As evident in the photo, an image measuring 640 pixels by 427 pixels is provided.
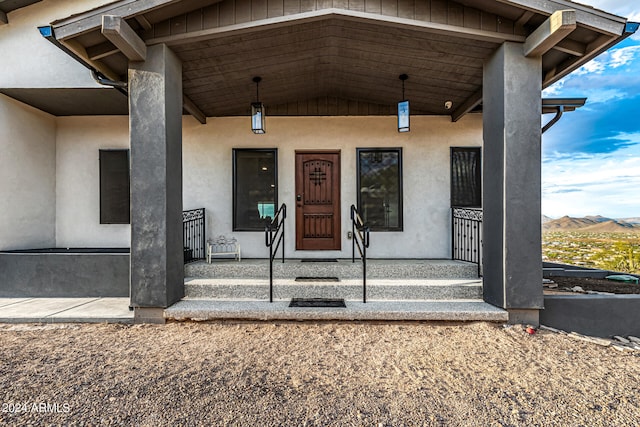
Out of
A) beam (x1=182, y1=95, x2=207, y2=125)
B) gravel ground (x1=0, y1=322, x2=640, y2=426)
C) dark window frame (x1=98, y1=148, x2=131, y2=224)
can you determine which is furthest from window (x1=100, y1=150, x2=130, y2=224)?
gravel ground (x1=0, y1=322, x2=640, y2=426)

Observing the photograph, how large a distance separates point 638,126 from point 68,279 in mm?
24698

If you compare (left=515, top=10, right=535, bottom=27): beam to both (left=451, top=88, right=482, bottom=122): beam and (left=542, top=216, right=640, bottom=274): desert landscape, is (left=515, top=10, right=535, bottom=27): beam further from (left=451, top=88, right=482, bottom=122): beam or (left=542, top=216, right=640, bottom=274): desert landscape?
(left=542, top=216, right=640, bottom=274): desert landscape

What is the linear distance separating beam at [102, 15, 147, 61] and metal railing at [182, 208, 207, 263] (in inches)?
101

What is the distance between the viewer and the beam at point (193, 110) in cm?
488

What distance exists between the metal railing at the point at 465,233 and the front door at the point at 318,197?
6.48 ft

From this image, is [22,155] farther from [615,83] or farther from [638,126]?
[615,83]

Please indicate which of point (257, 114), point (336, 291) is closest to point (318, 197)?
point (257, 114)

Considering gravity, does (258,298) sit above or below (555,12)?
below

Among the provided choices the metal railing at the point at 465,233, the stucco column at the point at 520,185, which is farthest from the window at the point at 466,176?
the stucco column at the point at 520,185

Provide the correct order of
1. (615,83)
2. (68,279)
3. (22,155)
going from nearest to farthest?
(68,279), (22,155), (615,83)

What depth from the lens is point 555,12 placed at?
3145 mm

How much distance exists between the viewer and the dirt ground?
451 cm

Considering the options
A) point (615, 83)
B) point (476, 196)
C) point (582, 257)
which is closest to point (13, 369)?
point (476, 196)

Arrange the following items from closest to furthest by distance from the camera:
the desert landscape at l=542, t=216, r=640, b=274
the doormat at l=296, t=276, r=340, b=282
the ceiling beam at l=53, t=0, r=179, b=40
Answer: the ceiling beam at l=53, t=0, r=179, b=40
the doormat at l=296, t=276, r=340, b=282
the desert landscape at l=542, t=216, r=640, b=274
